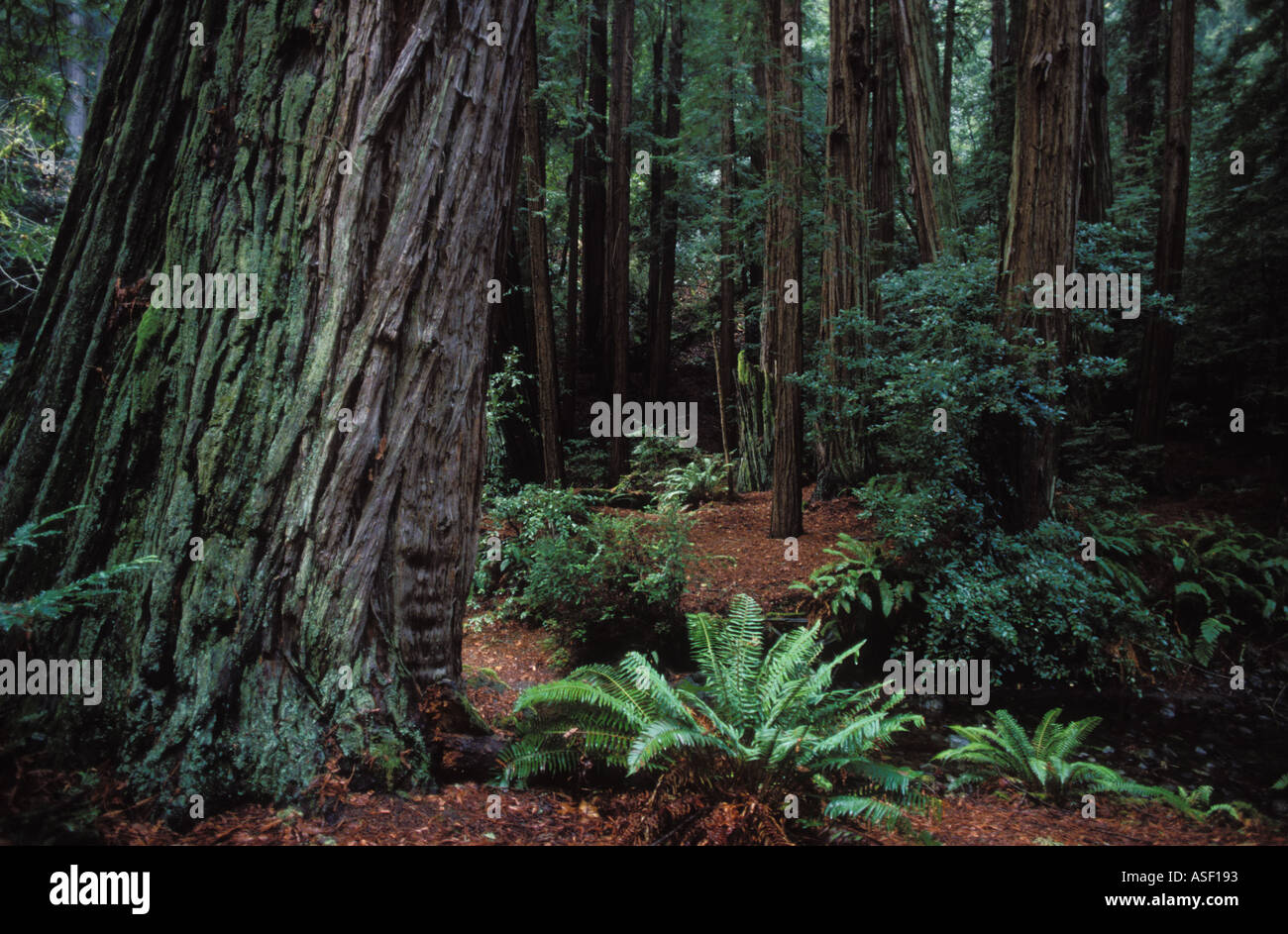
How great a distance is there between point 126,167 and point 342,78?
0.91m

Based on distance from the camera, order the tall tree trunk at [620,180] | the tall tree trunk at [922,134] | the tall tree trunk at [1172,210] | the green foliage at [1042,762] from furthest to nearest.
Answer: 1. the tall tree trunk at [620,180]
2. the tall tree trunk at [1172,210]
3. the tall tree trunk at [922,134]
4. the green foliage at [1042,762]

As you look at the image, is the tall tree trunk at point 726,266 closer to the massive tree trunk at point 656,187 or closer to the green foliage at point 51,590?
the massive tree trunk at point 656,187

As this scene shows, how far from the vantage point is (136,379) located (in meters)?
2.37

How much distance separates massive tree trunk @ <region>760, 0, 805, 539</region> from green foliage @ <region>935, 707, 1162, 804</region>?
343 cm

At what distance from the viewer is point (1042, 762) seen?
4199 millimetres

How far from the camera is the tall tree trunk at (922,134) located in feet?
28.5

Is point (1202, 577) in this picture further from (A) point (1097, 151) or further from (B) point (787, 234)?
(A) point (1097, 151)

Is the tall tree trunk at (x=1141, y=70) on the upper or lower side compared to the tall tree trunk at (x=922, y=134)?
upper

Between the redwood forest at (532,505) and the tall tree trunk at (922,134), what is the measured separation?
0.07 m

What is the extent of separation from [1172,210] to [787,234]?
6790mm

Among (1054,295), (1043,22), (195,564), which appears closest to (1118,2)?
(1043,22)

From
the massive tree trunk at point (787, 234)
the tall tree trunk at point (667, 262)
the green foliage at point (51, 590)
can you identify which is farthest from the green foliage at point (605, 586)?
the tall tree trunk at point (667, 262)

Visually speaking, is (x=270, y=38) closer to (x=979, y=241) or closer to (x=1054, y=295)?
(x=1054, y=295)
